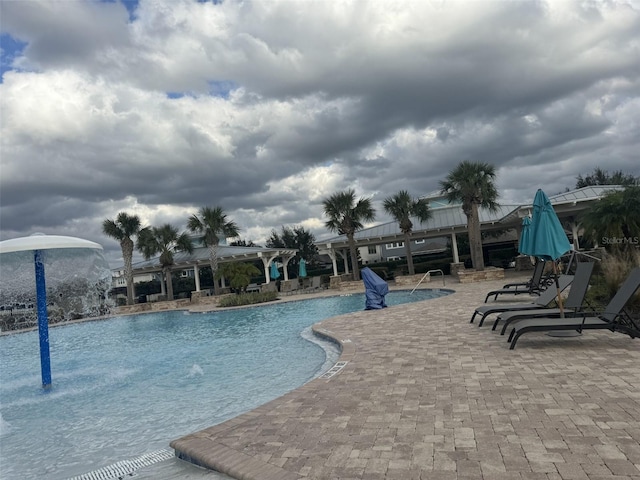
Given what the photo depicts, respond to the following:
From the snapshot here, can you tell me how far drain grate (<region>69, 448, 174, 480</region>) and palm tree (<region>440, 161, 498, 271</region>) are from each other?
71.0 ft

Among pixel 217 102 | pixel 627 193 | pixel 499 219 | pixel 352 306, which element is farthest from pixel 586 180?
pixel 217 102

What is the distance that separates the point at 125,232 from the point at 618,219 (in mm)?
32222

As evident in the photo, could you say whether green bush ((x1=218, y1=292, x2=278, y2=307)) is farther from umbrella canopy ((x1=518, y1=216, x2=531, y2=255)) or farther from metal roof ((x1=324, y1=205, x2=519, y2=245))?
umbrella canopy ((x1=518, y1=216, x2=531, y2=255))

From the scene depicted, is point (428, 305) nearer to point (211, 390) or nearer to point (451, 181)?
point (211, 390)

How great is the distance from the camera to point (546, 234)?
7297 millimetres

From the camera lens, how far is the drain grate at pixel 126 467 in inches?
159

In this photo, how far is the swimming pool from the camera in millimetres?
5090

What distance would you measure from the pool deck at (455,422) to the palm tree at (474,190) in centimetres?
1769

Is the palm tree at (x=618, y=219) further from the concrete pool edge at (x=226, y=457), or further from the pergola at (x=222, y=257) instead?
the pergola at (x=222, y=257)

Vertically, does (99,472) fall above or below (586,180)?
below

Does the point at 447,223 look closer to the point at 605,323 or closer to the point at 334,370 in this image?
the point at 605,323

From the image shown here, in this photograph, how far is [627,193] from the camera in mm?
15359

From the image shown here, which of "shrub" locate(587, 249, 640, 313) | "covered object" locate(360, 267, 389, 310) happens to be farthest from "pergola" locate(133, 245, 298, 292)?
"shrub" locate(587, 249, 640, 313)

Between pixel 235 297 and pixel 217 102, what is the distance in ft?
40.0
